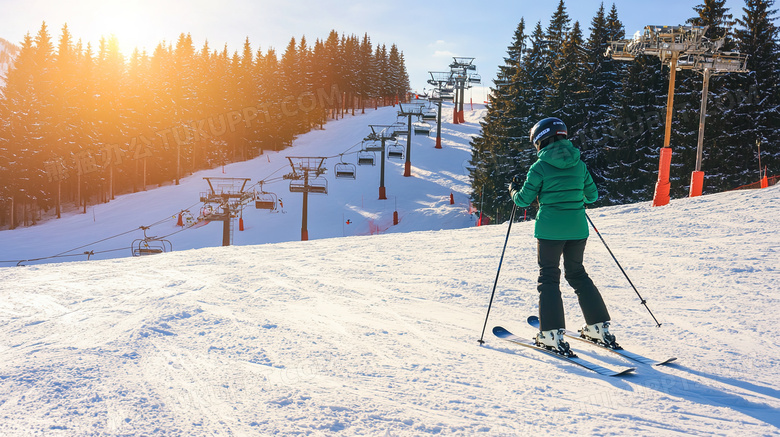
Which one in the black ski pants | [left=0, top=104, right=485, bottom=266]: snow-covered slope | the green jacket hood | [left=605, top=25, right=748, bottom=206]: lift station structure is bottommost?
[left=0, top=104, right=485, bottom=266]: snow-covered slope

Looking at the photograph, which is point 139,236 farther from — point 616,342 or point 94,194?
point 616,342

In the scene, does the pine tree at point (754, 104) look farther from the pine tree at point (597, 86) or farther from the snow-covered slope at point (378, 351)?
the snow-covered slope at point (378, 351)

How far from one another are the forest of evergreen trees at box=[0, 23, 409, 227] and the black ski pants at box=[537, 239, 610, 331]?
148 ft

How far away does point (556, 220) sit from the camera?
3.90 m

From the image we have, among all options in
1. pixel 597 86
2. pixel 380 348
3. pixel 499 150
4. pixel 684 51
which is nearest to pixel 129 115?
pixel 499 150

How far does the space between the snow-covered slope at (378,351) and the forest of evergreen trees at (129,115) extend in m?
39.8

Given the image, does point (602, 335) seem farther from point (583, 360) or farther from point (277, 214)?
point (277, 214)

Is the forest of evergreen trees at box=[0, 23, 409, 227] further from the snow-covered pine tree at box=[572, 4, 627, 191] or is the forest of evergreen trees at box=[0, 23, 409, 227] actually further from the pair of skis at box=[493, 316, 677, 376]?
the pair of skis at box=[493, 316, 677, 376]

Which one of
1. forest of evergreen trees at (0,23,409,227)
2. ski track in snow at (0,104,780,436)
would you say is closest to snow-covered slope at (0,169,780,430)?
ski track in snow at (0,104,780,436)

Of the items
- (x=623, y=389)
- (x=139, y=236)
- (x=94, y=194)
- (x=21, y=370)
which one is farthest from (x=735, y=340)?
(x=94, y=194)

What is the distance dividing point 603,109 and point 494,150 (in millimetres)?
6956

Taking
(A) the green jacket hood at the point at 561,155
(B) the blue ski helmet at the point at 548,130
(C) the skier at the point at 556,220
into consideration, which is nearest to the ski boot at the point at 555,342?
(C) the skier at the point at 556,220

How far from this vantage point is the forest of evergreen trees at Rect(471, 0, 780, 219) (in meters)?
22.7

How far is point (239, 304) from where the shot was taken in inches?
223
